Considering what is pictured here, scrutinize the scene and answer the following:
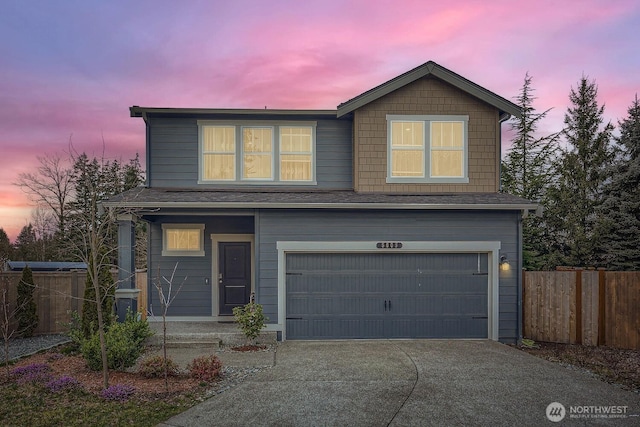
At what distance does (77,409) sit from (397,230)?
23.8 ft

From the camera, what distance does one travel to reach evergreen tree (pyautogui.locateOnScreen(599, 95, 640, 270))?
1644cm

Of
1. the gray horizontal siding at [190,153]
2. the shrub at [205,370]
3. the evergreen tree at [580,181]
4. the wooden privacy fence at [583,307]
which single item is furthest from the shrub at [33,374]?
the evergreen tree at [580,181]

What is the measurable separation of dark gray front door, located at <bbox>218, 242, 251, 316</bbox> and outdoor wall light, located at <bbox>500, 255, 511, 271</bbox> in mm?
6608

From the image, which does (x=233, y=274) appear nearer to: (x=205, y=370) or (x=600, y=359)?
(x=205, y=370)

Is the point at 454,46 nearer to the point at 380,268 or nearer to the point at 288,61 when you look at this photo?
the point at 288,61

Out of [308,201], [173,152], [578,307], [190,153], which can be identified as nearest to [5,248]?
[173,152]

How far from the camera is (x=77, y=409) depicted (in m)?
5.74

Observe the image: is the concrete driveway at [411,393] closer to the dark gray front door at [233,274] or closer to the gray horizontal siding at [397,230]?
the gray horizontal siding at [397,230]

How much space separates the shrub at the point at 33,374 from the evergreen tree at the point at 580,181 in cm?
1844

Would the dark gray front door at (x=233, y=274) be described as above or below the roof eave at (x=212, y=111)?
below

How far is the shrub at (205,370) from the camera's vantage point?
7023 mm

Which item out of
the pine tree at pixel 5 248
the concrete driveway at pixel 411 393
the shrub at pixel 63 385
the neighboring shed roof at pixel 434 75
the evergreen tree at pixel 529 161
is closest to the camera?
the concrete driveway at pixel 411 393

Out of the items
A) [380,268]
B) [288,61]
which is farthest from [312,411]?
[288,61]

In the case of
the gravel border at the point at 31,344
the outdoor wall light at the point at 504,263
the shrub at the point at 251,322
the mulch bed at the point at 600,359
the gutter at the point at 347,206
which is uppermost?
the gutter at the point at 347,206
